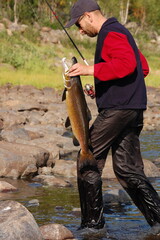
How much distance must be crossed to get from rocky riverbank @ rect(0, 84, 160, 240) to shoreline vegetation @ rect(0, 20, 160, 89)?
14.1 ft

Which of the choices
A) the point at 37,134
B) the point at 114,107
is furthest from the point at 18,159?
the point at 37,134

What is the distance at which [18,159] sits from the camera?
844 centimetres

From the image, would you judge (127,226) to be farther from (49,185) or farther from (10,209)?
(49,185)

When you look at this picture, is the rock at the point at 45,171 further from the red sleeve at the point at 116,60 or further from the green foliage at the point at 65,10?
the green foliage at the point at 65,10

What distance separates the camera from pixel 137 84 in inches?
206

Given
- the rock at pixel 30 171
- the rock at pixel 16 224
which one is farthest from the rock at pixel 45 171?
the rock at pixel 16 224

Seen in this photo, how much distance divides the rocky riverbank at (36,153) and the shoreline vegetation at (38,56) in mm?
4310

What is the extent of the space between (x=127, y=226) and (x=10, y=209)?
1564 millimetres

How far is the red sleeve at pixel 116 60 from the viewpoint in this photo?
502 centimetres

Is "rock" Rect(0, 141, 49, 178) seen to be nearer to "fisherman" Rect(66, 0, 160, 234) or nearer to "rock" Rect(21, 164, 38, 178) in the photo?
"rock" Rect(21, 164, 38, 178)

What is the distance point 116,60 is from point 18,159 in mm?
3772

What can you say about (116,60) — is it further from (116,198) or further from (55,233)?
(116,198)

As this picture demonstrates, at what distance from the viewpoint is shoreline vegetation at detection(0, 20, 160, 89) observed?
25672 millimetres

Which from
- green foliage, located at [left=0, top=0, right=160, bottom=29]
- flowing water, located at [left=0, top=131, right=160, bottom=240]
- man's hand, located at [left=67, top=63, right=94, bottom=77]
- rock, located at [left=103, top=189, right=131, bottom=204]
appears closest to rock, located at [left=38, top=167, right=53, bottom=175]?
flowing water, located at [left=0, top=131, right=160, bottom=240]
